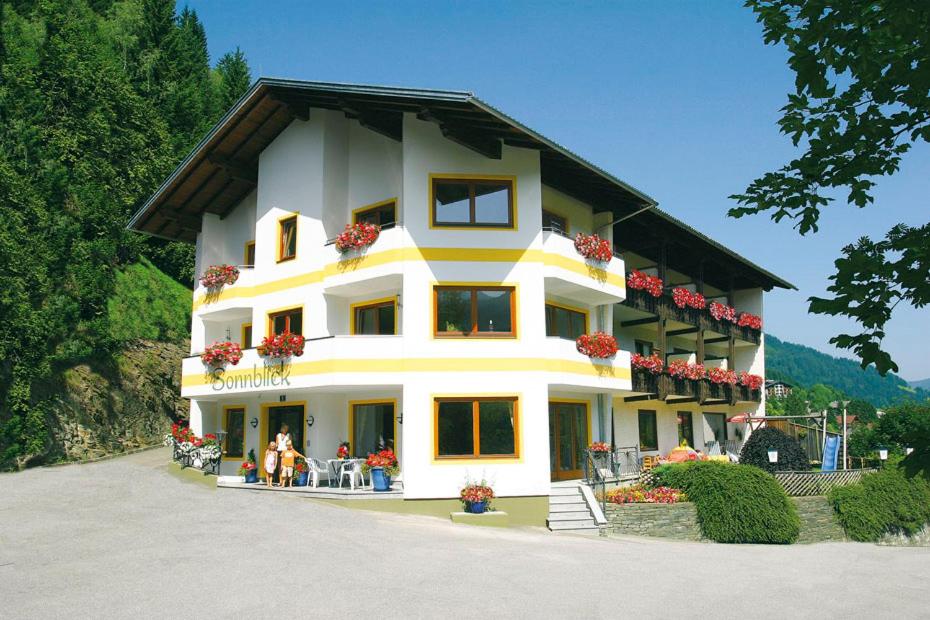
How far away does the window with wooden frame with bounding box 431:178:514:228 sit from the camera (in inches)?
835

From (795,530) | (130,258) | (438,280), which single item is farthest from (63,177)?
(795,530)

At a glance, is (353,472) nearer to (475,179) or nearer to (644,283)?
(475,179)

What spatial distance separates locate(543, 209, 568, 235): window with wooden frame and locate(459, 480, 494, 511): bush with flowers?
26.2 ft

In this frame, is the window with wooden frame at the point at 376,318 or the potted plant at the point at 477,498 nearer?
the potted plant at the point at 477,498

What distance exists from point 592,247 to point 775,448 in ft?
28.6

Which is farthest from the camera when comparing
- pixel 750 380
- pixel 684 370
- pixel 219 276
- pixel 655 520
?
pixel 750 380

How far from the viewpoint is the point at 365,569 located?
12047 millimetres

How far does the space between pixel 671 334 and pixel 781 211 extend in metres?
27.4

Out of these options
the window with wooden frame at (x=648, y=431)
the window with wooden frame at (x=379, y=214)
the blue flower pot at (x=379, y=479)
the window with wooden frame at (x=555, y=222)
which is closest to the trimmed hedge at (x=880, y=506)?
the window with wooden frame at (x=648, y=431)

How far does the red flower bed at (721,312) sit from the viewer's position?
3194 cm

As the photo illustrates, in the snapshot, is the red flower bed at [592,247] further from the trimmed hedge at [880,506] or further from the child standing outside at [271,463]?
the child standing outside at [271,463]

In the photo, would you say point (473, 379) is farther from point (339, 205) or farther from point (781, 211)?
point (781, 211)

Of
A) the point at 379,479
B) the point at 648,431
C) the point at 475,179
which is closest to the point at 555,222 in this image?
the point at 475,179

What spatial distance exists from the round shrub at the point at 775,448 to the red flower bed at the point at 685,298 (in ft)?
18.5
